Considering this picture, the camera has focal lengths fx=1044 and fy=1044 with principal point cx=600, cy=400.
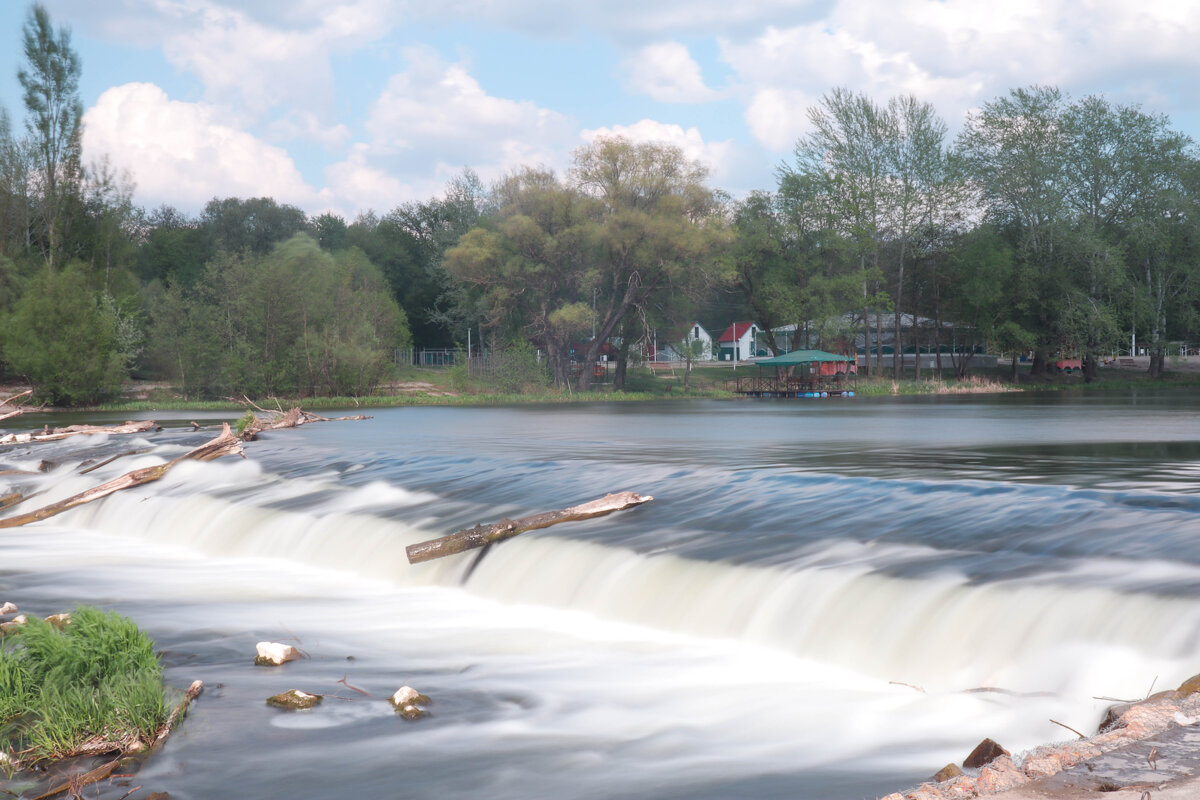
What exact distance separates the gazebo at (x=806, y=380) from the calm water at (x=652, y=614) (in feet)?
158

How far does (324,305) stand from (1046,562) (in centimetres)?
5862

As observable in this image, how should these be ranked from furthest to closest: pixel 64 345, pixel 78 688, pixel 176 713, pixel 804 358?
pixel 804 358 → pixel 64 345 → pixel 176 713 → pixel 78 688

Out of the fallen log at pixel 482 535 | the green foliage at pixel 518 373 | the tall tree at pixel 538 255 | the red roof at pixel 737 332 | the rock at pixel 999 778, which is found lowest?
the fallen log at pixel 482 535

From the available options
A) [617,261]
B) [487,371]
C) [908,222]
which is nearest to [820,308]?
[908,222]

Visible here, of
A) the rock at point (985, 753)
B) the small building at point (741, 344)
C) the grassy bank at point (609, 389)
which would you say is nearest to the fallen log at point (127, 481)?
the rock at point (985, 753)

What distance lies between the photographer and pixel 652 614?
10.7 meters

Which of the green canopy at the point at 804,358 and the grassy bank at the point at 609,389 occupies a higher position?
the green canopy at the point at 804,358

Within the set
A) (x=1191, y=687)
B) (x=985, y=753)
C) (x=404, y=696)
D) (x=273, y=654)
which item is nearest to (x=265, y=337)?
(x=273, y=654)

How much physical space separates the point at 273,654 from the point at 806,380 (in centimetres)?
6329

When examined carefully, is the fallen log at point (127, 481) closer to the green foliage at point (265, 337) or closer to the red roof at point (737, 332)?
the green foliage at point (265, 337)

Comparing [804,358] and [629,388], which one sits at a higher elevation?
[804,358]

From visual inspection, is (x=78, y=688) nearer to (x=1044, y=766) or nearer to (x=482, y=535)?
(x=1044, y=766)

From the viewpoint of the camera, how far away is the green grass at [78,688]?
6637mm

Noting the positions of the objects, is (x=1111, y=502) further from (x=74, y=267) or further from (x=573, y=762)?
(x=74, y=267)
